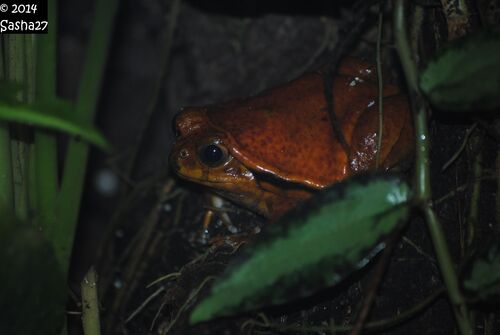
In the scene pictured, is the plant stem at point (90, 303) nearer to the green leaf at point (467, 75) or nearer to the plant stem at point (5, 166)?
the plant stem at point (5, 166)

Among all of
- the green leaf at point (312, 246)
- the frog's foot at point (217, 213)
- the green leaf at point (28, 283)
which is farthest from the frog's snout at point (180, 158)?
the green leaf at point (312, 246)

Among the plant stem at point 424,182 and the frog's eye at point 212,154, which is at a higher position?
the plant stem at point 424,182

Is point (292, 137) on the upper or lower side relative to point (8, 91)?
lower

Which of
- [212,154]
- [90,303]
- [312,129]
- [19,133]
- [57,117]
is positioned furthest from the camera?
[212,154]

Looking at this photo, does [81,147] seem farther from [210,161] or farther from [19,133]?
[210,161]

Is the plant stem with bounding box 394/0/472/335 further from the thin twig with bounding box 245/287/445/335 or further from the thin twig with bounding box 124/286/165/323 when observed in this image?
the thin twig with bounding box 124/286/165/323

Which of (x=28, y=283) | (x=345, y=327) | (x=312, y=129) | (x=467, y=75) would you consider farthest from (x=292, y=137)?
(x=28, y=283)

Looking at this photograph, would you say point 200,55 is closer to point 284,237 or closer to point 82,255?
point 82,255
